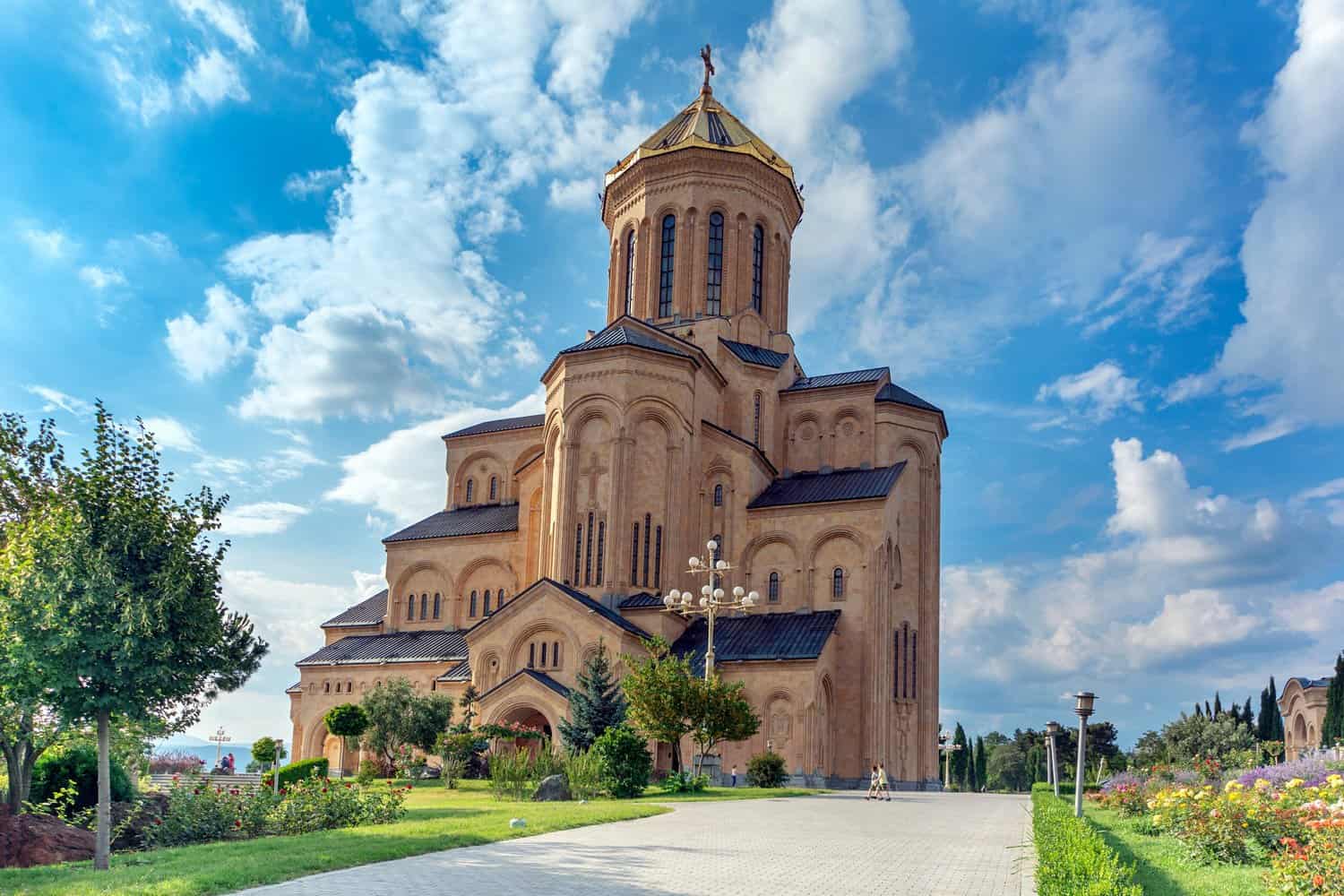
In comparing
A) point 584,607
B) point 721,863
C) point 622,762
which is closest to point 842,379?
point 584,607

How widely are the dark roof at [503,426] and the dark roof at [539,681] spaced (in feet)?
47.9

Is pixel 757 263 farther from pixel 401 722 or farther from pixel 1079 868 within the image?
pixel 1079 868

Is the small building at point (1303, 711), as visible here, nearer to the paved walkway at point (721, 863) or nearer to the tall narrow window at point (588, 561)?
the tall narrow window at point (588, 561)

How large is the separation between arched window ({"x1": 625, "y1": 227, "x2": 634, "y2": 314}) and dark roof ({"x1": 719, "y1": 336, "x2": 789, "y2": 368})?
522 cm

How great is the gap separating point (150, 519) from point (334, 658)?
2914cm

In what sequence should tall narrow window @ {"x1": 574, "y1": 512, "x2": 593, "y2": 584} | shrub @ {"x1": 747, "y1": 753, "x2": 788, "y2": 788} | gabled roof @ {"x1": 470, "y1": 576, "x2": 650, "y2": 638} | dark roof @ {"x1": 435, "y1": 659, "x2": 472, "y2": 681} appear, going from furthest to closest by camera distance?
dark roof @ {"x1": 435, "y1": 659, "x2": 472, "y2": 681} → tall narrow window @ {"x1": 574, "y1": 512, "x2": 593, "y2": 584} → gabled roof @ {"x1": 470, "y1": 576, "x2": 650, "y2": 638} → shrub @ {"x1": 747, "y1": 753, "x2": 788, "y2": 788}

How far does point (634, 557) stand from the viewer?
36.8m

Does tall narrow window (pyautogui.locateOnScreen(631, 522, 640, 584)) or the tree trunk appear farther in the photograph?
tall narrow window (pyautogui.locateOnScreen(631, 522, 640, 584))

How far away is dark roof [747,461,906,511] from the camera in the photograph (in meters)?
37.7

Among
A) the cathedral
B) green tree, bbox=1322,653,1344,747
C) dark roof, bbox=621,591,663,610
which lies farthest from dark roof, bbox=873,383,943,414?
green tree, bbox=1322,653,1344,747

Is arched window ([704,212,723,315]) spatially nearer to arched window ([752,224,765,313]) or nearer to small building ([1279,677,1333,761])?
arched window ([752,224,765,313])

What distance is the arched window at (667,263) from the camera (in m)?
44.5

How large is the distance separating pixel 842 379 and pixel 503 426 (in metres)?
15.1

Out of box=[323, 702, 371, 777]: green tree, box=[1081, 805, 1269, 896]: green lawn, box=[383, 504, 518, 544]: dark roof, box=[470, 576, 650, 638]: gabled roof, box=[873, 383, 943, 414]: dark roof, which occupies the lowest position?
A: box=[323, 702, 371, 777]: green tree
